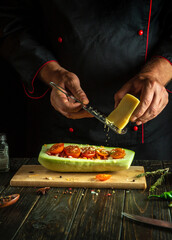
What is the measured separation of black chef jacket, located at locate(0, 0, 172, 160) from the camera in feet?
6.97

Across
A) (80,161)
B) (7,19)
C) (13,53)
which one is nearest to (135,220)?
(80,161)

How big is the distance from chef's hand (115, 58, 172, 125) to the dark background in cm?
109

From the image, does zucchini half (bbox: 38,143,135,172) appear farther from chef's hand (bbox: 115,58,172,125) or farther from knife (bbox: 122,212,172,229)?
knife (bbox: 122,212,172,229)

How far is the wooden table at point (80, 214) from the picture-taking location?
1.26m

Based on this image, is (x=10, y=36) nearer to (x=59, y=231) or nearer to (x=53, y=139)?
(x=53, y=139)

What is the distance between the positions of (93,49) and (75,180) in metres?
0.86

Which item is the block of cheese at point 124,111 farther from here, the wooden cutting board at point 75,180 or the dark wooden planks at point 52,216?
the dark wooden planks at point 52,216

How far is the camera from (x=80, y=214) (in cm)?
142

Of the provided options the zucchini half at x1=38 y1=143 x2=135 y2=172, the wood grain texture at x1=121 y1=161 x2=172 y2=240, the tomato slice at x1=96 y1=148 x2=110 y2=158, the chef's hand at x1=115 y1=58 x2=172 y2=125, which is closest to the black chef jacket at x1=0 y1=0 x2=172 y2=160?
the chef's hand at x1=115 y1=58 x2=172 y2=125

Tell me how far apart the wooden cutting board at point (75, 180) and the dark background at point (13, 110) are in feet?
3.29

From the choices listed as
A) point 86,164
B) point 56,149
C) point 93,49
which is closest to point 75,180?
point 86,164

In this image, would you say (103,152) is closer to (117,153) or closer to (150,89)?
(117,153)

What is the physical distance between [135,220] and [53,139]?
1.14 meters

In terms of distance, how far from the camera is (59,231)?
1.29 metres
